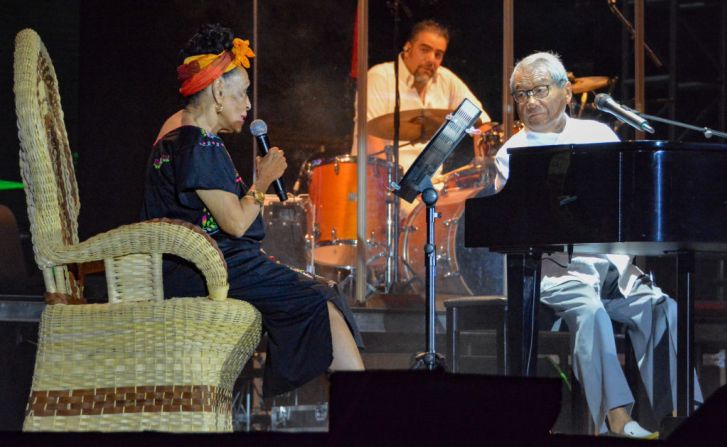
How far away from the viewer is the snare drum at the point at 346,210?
5965mm

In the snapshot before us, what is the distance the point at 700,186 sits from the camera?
3557 mm

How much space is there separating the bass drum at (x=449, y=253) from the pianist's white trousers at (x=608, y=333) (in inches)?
68.0

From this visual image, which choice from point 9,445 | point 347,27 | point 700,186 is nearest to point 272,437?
point 9,445

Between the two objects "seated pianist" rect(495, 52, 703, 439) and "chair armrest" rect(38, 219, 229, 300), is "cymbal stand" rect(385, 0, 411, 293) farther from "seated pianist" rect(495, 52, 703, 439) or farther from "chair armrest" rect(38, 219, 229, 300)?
"chair armrest" rect(38, 219, 229, 300)

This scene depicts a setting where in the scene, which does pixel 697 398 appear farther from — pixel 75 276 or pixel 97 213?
pixel 97 213

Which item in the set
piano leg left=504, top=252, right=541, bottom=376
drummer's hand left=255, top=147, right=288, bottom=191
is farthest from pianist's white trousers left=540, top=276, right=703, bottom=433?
drummer's hand left=255, top=147, right=288, bottom=191

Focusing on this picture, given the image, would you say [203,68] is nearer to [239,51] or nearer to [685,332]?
[239,51]

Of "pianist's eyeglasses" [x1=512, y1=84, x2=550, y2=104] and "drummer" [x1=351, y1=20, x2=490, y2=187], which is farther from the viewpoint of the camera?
"drummer" [x1=351, y1=20, x2=490, y2=187]

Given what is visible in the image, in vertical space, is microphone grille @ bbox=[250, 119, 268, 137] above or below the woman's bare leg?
above

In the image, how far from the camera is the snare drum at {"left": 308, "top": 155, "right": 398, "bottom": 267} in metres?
5.96

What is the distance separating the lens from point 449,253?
6051mm

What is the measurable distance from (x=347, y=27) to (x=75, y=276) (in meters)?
3.39

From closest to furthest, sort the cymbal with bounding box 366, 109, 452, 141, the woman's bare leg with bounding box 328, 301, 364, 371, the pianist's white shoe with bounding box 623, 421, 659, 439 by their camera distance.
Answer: the woman's bare leg with bounding box 328, 301, 364, 371 < the pianist's white shoe with bounding box 623, 421, 659, 439 < the cymbal with bounding box 366, 109, 452, 141

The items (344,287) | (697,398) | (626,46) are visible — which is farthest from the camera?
(626,46)
